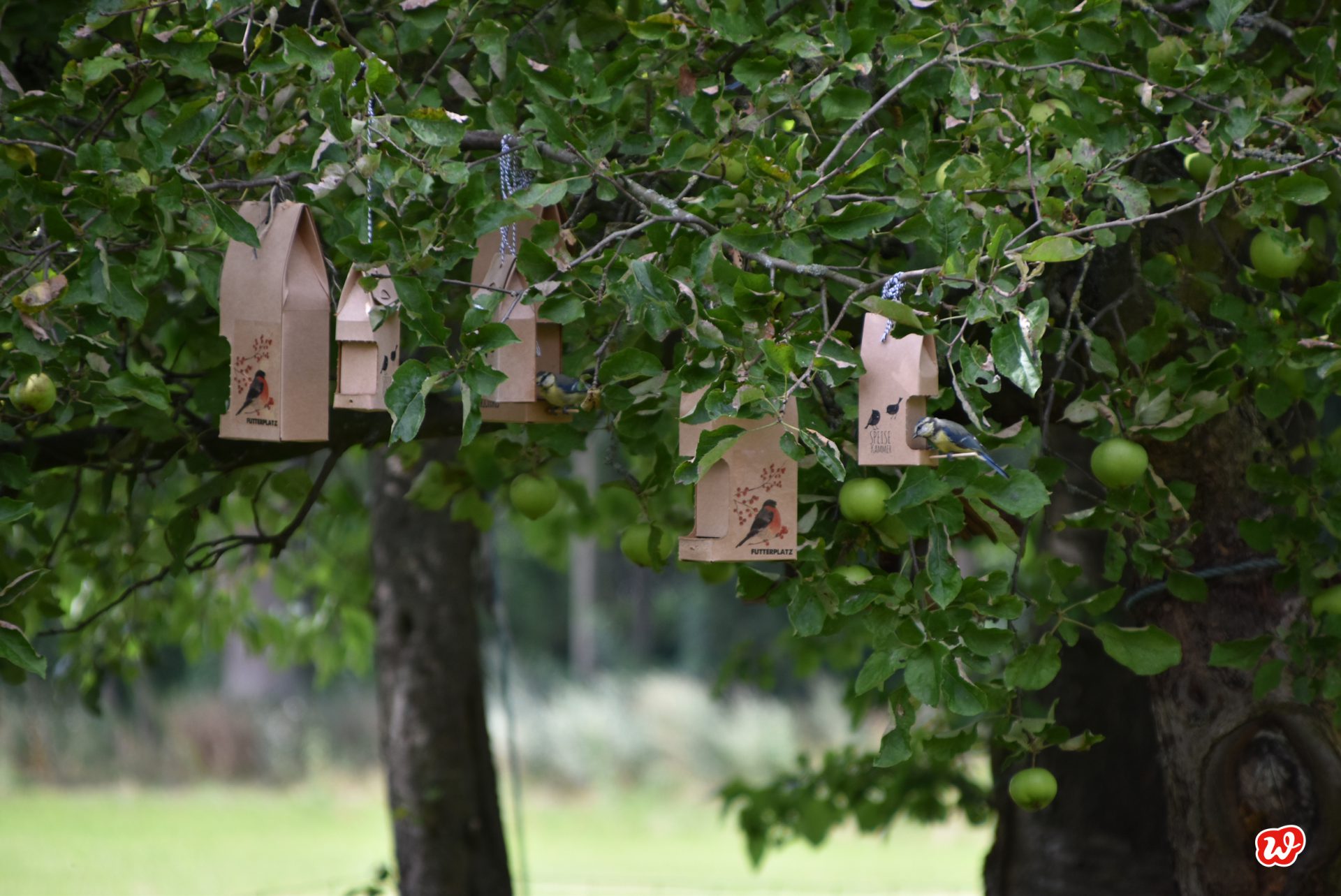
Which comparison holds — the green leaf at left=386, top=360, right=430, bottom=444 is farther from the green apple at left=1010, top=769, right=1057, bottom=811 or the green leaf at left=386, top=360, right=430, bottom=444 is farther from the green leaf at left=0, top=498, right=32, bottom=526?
the green apple at left=1010, top=769, right=1057, bottom=811

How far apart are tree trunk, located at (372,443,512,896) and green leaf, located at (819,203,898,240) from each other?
245 cm

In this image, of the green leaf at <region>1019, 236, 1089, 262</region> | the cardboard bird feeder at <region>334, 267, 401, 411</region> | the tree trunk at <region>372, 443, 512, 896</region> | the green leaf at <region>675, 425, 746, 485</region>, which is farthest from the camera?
the tree trunk at <region>372, 443, 512, 896</region>

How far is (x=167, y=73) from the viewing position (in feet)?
7.55

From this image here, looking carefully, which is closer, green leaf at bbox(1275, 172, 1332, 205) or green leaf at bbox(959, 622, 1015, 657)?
green leaf at bbox(959, 622, 1015, 657)

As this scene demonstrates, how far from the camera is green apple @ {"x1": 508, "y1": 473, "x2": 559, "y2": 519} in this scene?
2280 mm

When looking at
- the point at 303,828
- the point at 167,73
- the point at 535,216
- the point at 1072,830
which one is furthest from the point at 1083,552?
the point at 303,828

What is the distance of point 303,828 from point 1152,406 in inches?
434

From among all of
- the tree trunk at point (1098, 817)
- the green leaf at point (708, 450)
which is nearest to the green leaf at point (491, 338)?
the green leaf at point (708, 450)

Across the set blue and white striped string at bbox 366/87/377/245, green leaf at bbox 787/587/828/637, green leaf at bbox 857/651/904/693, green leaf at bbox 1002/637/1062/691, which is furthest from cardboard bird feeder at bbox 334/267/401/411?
green leaf at bbox 1002/637/1062/691

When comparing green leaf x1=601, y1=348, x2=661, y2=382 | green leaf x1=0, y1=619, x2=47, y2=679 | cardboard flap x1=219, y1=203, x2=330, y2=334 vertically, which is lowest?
green leaf x1=0, y1=619, x2=47, y2=679

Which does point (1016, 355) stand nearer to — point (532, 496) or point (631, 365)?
point (631, 365)

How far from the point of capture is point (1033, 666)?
1.95 m

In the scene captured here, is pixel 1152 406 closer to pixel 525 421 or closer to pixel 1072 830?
pixel 525 421

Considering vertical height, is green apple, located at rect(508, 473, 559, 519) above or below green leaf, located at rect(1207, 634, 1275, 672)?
above
